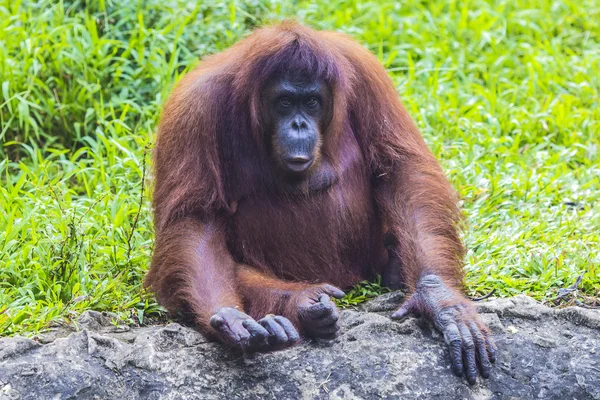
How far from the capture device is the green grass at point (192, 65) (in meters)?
4.48

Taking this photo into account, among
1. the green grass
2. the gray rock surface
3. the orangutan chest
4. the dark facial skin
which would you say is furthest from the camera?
the green grass

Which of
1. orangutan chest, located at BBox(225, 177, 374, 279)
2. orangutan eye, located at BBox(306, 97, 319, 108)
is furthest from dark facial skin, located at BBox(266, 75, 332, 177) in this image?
orangutan chest, located at BBox(225, 177, 374, 279)

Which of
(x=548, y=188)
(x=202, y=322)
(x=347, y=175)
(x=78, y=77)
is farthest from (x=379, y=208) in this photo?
(x=78, y=77)

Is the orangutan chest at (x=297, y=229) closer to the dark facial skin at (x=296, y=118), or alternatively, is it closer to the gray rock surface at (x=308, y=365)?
the dark facial skin at (x=296, y=118)

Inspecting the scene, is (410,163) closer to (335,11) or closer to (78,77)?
(78,77)

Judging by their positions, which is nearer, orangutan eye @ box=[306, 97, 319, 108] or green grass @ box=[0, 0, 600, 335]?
orangutan eye @ box=[306, 97, 319, 108]

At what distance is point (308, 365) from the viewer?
3684 mm

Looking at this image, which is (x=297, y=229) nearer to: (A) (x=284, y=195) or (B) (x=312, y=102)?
(A) (x=284, y=195)

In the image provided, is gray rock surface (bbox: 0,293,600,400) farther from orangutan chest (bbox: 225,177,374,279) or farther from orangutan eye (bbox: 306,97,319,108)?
orangutan eye (bbox: 306,97,319,108)

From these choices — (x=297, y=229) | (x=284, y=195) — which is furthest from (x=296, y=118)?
(x=297, y=229)

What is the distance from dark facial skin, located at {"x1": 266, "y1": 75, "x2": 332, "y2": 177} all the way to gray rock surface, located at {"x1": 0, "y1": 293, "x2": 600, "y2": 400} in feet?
2.18

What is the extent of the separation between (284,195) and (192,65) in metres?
2.24

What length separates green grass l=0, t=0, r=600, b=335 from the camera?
14.7 feet

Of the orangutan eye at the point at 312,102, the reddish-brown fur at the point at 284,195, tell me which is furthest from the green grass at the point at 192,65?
the orangutan eye at the point at 312,102
